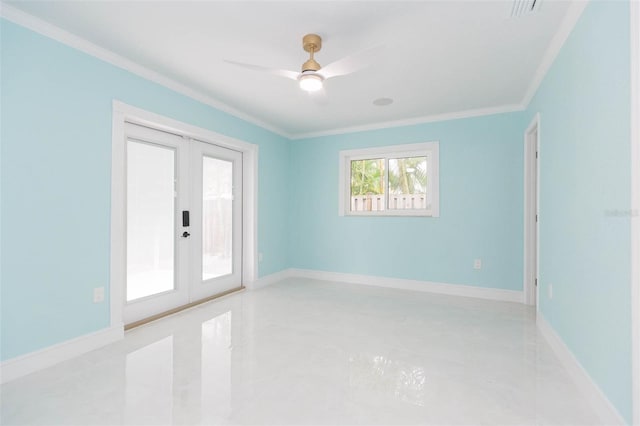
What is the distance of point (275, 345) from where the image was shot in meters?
2.71

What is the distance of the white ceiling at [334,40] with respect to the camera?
2162mm

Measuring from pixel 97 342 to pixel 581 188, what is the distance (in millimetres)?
3878

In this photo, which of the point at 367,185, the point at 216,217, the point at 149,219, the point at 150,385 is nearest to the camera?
the point at 150,385

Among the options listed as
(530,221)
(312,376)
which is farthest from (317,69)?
(530,221)

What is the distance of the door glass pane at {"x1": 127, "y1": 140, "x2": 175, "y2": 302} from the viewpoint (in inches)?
125

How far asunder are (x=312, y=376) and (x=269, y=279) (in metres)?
2.94

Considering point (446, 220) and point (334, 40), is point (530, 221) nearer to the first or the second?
point (446, 220)

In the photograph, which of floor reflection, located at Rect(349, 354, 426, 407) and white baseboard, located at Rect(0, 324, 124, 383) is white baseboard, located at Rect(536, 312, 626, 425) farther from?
white baseboard, located at Rect(0, 324, 124, 383)

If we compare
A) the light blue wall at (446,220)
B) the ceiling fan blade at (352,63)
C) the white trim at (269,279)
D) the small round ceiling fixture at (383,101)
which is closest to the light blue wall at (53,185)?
the ceiling fan blade at (352,63)

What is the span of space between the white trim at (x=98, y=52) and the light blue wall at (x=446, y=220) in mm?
2043

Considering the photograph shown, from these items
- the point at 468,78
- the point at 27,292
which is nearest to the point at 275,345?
the point at 27,292

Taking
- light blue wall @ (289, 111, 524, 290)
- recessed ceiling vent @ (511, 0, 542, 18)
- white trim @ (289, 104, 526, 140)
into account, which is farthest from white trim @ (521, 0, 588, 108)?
light blue wall @ (289, 111, 524, 290)

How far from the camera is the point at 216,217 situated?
4262 millimetres

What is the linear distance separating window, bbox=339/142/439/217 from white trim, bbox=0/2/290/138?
2155 millimetres
